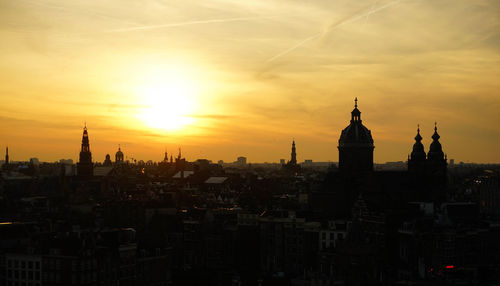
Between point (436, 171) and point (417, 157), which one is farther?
point (417, 157)

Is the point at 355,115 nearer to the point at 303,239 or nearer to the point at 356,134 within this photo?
the point at 356,134

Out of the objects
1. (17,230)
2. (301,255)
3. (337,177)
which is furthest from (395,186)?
(17,230)

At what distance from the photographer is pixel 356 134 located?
449 ft

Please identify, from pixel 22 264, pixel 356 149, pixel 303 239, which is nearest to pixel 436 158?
pixel 356 149

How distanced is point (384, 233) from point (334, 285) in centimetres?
1879

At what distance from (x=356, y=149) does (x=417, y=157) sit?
20667 millimetres

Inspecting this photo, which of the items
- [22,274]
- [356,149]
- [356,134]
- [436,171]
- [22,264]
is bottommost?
[22,274]

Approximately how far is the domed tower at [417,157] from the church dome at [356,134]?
53.7 feet

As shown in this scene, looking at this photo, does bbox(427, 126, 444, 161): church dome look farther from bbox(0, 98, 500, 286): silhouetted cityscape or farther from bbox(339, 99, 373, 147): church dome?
bbox(339, 99, 373, 147): church dome

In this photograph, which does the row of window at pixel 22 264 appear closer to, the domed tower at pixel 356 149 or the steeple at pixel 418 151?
the domed tower at pixel 356 149

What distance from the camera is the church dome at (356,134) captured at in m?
137

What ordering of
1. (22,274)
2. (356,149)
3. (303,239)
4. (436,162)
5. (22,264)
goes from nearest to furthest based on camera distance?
(22,264) < (22,274) < (303,239) < (356,149) < (436,162)

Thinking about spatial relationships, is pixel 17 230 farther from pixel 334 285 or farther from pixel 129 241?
pixel 334 285

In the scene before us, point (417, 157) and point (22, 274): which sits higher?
point (417, 157)
